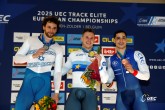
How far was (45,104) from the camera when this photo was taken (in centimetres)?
262

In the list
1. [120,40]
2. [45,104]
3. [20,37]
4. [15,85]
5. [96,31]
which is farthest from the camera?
[96,31]

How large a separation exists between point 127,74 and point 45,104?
0.98m

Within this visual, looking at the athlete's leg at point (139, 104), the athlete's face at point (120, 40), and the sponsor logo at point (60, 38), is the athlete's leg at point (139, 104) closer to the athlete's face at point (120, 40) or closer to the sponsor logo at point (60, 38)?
the athlete's face at point (120, 40)

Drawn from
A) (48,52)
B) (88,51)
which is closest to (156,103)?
(88,51)

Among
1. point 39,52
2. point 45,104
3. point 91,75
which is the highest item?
point 39,52

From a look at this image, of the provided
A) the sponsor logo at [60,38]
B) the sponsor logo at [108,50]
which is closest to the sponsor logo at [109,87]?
the sponsor logo at [108,50]

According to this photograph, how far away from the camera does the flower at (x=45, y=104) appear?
8.58 ft

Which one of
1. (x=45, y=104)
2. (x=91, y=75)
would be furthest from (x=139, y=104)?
(x=45, y=104)

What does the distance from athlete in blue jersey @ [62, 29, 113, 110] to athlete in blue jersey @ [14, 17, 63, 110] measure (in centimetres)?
17

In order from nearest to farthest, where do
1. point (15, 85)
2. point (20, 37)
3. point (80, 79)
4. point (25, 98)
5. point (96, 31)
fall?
point (25, 98) → point (80, 79) → point (15, 85) → point (20, 37) → point (96, 31)

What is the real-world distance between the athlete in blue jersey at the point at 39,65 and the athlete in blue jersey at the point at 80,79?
0.56 feet

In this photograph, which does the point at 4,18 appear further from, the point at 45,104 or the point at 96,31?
the point at 45,104

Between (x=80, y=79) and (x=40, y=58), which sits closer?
(x=80, y=79)

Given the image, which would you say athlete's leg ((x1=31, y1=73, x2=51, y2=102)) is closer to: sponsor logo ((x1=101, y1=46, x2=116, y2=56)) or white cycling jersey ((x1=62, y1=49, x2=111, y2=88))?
white cycling jersey ((x1=62, y1=49, x2=111, y2=88))
